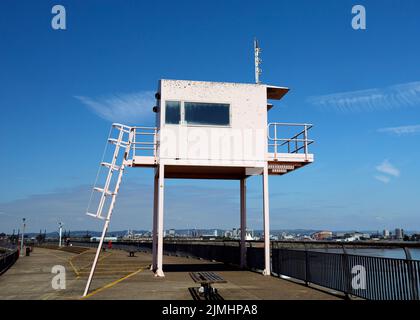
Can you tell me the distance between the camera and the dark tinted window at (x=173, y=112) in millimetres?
Answer: 17797

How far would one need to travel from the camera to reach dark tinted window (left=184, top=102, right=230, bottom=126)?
59.0ft

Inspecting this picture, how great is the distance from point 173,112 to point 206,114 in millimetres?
1415

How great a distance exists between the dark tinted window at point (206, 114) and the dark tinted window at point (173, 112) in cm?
34

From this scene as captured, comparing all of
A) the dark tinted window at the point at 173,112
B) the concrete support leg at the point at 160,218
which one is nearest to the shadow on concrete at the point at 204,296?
the concrete support leg at the point at 160,218

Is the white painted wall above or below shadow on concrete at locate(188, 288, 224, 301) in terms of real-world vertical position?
above

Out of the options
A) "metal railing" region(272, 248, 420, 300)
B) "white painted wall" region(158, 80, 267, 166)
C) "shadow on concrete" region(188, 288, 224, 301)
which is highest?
"white painted wall" region(158, 80, 267, 166)

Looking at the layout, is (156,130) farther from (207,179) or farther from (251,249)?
(251,249)

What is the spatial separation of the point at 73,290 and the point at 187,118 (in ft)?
26.7

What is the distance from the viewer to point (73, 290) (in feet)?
44.9

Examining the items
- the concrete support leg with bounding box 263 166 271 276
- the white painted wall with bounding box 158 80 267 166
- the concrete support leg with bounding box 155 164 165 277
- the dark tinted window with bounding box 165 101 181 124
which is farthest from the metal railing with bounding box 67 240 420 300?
the dark tinted window with bounding box 165 101 181 124

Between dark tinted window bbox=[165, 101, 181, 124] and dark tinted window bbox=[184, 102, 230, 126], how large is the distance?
34 cm

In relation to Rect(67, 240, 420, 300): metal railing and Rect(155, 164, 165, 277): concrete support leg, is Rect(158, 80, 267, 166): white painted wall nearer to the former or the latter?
Rect(155, 164, 165, 277): concrete support leg

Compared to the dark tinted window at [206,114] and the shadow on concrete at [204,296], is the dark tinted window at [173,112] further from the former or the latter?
the shadow on concrete at [204,296]
